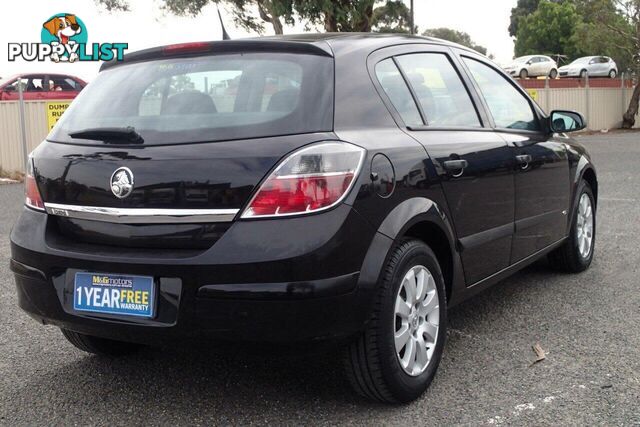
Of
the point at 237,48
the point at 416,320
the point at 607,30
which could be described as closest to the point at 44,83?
the point at 237,48

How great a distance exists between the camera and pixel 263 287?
2.62m

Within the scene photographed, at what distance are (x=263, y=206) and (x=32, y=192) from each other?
1190 millimetres

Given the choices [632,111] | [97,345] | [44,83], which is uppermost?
[44,83]

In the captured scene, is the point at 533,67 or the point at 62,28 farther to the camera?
the point at 533,67

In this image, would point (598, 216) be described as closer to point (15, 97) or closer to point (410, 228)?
point (410, 228)

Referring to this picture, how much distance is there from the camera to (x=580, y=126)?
4.82 meters

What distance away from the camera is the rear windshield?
2.84 m

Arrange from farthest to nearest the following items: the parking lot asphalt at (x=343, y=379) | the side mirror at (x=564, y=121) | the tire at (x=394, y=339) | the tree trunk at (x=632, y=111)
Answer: the tree trunk at (x=632, y=111) < the side mirror at (x=564, y=121) < the parking lot asphalt at (x=343, y=379) < the tire at (x=394, y=339)

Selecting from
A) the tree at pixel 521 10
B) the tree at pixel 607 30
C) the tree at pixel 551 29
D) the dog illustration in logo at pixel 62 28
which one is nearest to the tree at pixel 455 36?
the tree at pixel 521 10

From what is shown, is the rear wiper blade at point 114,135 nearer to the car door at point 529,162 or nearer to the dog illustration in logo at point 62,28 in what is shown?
the car door at point 529,162

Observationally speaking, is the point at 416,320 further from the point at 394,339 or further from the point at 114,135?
the point at 114,135

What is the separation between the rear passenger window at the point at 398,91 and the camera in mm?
3291

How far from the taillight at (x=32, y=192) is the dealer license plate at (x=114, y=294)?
45 centimetres

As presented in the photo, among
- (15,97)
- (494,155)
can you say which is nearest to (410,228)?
(494,155)
